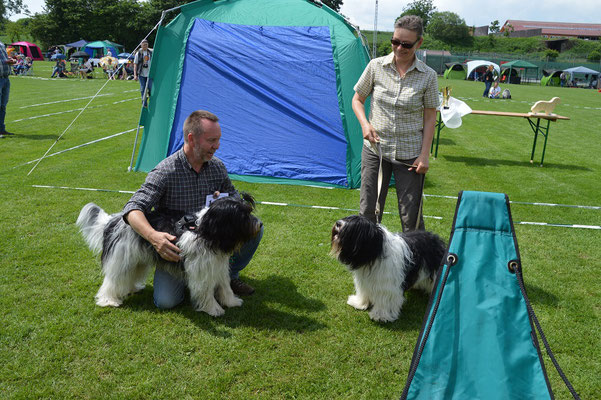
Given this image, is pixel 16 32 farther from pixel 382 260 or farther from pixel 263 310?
pixel 382 260

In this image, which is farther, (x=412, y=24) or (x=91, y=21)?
(x=91, y=21)

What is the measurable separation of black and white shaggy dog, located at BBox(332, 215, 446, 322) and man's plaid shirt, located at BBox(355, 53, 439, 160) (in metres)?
0.64

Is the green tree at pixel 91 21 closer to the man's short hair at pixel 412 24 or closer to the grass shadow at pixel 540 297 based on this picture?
the man's short hair at pixel 412 24

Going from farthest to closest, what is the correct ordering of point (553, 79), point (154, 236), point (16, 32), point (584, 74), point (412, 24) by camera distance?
point (16, 32)
point (584, 74)
point (553, 79)
point (412, 24)
point (154, 236)

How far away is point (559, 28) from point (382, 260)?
110130 millimetres

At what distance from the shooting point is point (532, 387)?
171 cm

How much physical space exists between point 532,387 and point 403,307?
1427 mm

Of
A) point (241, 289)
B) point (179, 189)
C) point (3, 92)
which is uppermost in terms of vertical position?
point (3, 92)

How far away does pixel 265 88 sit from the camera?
5.84 metres

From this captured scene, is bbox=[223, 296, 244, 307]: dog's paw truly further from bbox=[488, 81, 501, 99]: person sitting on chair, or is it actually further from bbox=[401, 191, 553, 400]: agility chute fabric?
bbox=[488, 81, 501, 99]: person sitting on chair

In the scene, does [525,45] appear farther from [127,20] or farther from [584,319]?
[584,319]

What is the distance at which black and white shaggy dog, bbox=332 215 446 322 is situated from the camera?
2.66 meters

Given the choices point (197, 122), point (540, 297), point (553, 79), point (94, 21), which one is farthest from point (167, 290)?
point (94, 21)

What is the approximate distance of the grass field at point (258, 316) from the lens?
7.59 feet
